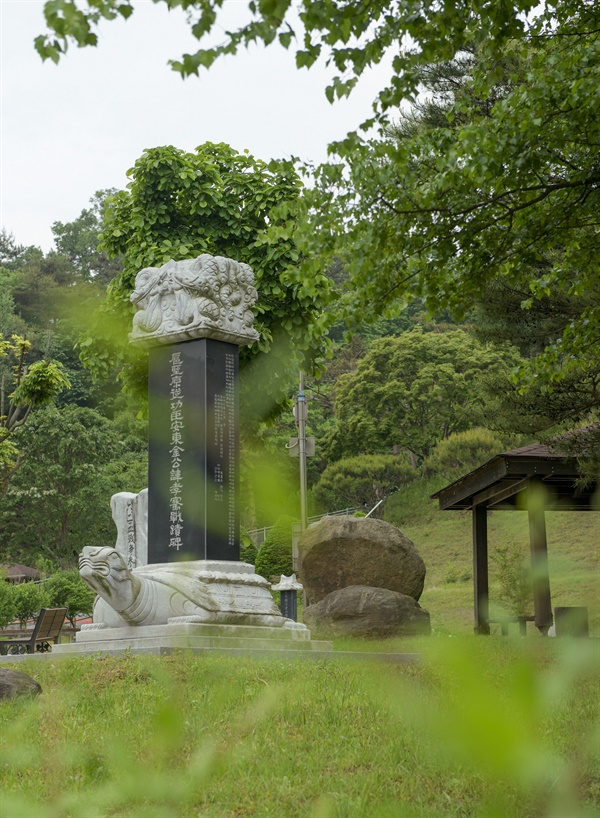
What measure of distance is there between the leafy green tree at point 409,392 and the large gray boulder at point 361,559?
60.5 ft

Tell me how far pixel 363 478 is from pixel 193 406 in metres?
23.8

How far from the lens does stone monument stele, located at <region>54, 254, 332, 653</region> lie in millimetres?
9758

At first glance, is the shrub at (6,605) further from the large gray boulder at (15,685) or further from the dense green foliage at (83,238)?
the large gray boulder at (15,685)

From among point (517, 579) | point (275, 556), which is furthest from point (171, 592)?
point (275, 556)

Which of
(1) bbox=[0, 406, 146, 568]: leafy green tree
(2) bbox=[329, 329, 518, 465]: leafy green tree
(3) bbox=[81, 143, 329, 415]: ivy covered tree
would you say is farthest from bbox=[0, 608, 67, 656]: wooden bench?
(2) bbox=[329, 329, 518, 465]: leafy green tree

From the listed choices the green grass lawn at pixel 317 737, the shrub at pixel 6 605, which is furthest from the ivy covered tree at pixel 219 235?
the green grass lawn at pixel 317 737

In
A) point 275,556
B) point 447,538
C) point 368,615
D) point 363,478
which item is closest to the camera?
point 368,615

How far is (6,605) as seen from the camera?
22344 mm

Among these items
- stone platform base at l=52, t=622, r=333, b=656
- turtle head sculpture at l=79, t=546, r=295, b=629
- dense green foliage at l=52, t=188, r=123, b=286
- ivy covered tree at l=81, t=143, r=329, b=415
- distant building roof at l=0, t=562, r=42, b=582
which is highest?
dense green foliage at l=52, t=188, r=123, b=286

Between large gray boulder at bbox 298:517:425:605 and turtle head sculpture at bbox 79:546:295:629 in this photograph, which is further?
large gray boulder at bbox 298:517:425:605

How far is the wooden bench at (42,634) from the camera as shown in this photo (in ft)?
53.5

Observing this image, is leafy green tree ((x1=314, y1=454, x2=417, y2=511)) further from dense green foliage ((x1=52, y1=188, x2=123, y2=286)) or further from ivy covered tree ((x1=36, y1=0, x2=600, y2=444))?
ivy covered tree ((x1=36, y1=0, x2=600, y2=444))

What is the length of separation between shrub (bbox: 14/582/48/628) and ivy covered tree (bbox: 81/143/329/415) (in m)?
8.92

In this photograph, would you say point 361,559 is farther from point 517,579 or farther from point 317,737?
point 517,579
